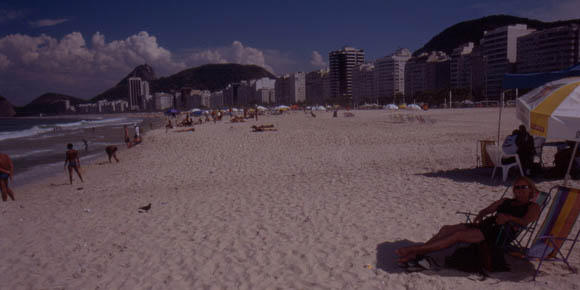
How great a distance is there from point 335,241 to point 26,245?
374 centimetres

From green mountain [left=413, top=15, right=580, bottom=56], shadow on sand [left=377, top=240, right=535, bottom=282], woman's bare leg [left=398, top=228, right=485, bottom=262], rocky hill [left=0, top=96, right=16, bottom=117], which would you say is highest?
green mountain [left=413, top=15, right=580, bottom=56]

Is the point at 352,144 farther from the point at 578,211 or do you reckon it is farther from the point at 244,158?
the point at 578,211

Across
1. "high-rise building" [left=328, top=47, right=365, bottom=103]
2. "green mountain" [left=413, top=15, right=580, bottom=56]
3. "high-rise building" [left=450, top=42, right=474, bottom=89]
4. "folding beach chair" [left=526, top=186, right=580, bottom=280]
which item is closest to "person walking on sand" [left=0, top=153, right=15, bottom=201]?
"folding beach chair" [left=526, top=186, right=580, bottom=280]

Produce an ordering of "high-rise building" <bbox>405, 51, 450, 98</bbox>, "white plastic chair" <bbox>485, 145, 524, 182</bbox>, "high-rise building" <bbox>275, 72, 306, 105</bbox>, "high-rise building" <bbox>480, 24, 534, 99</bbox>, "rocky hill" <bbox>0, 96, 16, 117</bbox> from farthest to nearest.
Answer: "rocky hill" <bbox>0, 96, 16, 117</bbox> < "high-rise building" <bbox>275, 72, 306, 105</bbox> < "high-rise building" <bbox>405, 51, 450, 98</bbox> < "high-rise building" <bbox>480, 24, 534, 99</bbox> < "white plastic chair" <bbox>485, 145, 524, 182</bbox>

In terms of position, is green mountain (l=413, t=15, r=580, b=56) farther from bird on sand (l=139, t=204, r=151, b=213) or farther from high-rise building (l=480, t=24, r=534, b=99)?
bird on sand (l=139, t=204, r=151, b=213)

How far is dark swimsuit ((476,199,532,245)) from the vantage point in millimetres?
2922

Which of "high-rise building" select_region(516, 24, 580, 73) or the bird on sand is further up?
"high-rise building" select_region(516, 24, 580, 73)

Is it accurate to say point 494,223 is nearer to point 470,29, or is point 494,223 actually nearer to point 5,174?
point 5,174

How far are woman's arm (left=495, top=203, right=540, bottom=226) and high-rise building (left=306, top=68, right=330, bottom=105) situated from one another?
463 ft

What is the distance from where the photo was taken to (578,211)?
9.09ft

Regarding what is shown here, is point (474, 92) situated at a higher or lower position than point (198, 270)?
higher

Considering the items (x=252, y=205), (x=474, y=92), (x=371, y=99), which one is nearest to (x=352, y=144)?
(x=252, y=205)

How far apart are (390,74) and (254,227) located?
11825cm

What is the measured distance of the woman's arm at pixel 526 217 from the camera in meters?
2.83
